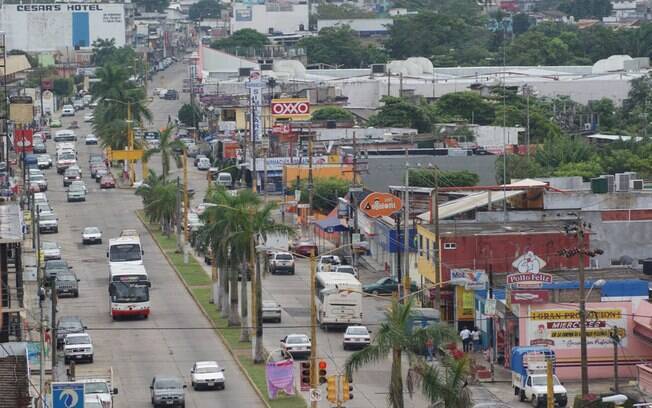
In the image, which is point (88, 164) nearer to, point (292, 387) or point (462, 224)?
point (462, 224)

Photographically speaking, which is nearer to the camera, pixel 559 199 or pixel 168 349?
pixel 168 349

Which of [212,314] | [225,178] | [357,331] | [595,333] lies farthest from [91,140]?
[595,333]

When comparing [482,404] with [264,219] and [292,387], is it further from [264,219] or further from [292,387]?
[264,219]

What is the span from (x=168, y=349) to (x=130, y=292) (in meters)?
7.43

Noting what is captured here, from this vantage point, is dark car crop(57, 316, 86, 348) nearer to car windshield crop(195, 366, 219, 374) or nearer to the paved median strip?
the paved median strip

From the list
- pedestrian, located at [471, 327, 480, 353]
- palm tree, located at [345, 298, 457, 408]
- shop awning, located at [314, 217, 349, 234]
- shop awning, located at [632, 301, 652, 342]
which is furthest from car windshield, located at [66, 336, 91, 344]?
shop awning, located at [314, 217, 349, 234]

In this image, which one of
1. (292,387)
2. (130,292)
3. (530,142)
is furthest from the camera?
(530,142)

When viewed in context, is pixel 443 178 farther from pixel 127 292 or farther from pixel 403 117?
pixel 403 117

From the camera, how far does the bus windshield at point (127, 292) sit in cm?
8362

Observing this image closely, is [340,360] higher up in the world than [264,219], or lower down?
lower down

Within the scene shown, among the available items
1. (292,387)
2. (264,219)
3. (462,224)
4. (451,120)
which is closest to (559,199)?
(462,224)

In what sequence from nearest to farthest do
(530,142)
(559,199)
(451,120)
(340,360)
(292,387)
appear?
(292,387) → (340,360) → (559,199) → (530,142) → (451,120)

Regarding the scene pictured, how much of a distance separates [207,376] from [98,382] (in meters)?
5.66

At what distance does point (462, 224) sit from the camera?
88.6 m
